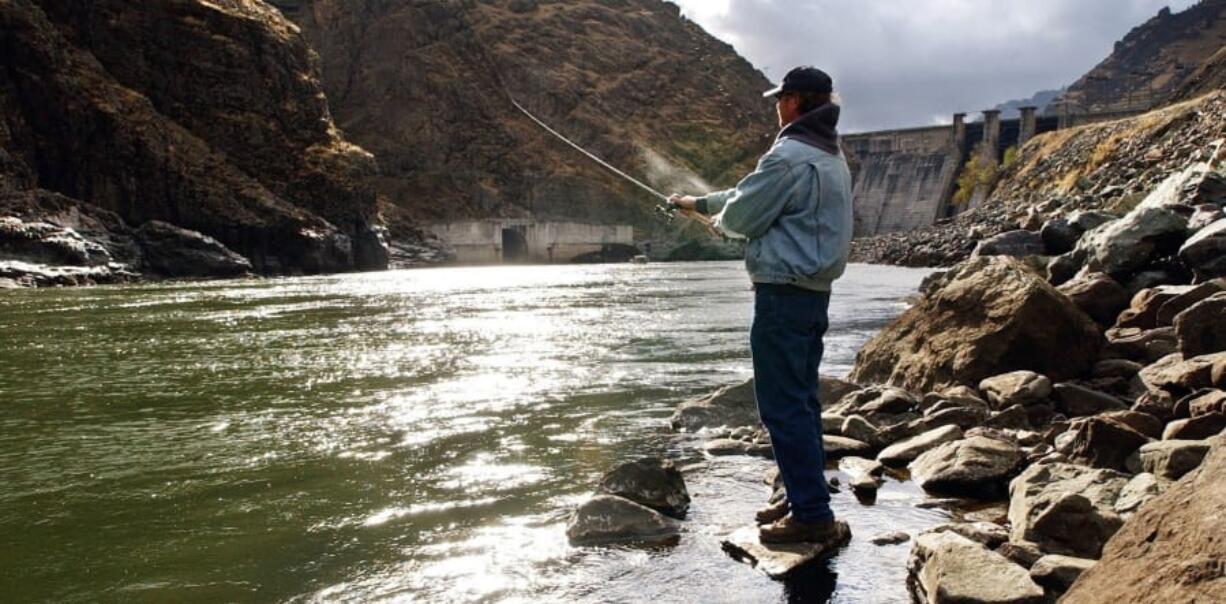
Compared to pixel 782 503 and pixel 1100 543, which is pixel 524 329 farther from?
pixel 1100 543

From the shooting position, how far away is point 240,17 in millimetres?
72000

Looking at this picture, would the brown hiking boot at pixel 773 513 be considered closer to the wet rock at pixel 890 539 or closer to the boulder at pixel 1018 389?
the wet rock at pixel 890 539

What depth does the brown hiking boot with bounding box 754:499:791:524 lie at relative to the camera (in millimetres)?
5281

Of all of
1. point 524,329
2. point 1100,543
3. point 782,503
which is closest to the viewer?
point 1100,543

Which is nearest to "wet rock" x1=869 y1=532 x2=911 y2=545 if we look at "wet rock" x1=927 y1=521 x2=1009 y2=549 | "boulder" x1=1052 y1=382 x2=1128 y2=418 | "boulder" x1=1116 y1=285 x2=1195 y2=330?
"wet rock" x1=927 y1=521 x2=1009 y2=549

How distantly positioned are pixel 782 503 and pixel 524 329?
14.6m

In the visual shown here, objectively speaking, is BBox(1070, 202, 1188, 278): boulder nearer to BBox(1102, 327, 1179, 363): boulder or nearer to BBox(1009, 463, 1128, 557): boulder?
BBox(1102, 327, 1179, 363): boulder

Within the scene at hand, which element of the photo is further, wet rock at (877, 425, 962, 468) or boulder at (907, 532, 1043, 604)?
wet rock at (877, 425, 962, 468)

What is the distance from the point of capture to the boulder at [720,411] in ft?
28.3

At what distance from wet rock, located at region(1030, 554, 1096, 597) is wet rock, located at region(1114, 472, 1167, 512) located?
35.3 inches

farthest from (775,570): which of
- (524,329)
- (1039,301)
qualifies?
(524,329)

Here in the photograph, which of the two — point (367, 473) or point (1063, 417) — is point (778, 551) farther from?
point (1063, 417)

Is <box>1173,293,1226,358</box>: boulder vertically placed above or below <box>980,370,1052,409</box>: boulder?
above

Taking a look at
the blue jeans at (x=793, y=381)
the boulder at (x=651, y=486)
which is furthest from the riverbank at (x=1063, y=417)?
the boulder at (x=651, y=486)
